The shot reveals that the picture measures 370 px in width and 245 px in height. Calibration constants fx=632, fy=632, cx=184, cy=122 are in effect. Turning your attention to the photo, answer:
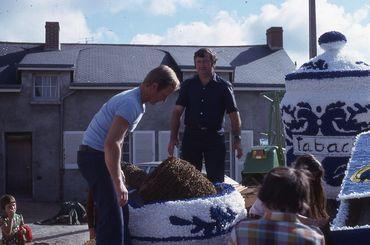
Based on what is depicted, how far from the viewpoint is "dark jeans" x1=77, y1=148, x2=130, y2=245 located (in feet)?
12.1

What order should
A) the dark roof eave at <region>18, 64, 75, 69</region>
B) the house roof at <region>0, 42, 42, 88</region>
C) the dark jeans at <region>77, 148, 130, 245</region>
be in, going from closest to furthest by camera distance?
the dark jeans at <region>77, 148, 130, 245</region> → the dark roof eave at <region>18, 64, 75, 69</region> → the house roof at <region>0, 42, 42, 88</region>

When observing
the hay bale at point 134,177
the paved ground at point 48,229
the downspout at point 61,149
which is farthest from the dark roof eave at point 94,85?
the hay bale at point 134,177

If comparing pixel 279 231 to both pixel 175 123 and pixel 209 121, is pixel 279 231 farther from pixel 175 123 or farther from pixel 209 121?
pixel 175 123

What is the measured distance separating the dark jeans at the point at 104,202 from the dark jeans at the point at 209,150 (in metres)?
1.39

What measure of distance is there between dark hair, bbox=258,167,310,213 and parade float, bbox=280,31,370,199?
87.7 inches

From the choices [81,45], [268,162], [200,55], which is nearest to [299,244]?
[200,55]

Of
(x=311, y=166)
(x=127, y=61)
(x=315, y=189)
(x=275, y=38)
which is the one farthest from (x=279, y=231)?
(x=275, y=38)

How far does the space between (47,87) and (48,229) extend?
771 cm

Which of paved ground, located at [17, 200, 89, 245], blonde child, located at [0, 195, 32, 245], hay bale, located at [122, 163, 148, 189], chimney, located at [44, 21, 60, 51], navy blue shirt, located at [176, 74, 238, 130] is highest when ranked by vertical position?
chimney, located at [44, 21, 60, 51]

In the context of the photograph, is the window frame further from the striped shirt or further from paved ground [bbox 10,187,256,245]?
the striped shirt

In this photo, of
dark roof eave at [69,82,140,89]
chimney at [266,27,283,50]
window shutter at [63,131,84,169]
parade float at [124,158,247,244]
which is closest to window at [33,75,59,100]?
dark roof eave at [69,82,140,89]

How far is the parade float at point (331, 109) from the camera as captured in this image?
194 inches

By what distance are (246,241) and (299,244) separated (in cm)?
23

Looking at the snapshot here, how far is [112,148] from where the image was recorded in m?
3.58
